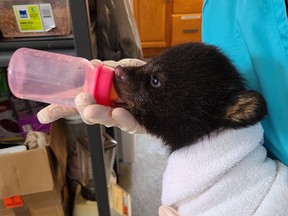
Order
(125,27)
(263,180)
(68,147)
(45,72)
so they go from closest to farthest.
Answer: (263,180) < (45,72) < (125,27) < (68,147)

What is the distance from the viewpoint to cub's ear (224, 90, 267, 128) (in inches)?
21.0

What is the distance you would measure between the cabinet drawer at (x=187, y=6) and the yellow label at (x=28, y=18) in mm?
1899

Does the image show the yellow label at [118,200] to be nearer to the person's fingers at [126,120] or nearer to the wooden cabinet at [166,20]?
the person's fingers at [126,120]

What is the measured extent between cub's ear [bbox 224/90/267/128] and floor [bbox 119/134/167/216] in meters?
0.78

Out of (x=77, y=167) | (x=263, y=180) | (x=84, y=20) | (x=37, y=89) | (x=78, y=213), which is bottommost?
(x=78, y=213)

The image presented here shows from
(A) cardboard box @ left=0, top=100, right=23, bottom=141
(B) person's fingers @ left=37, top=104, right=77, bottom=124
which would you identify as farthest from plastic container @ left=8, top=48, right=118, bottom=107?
(A) cardboard box @ left=0, top=100, right=23, bottom=141

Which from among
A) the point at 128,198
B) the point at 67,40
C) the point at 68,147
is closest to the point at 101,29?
the point at 67,40

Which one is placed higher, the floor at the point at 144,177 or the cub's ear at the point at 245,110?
the cub's ear at the point at 245,110

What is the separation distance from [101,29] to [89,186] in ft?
2.30

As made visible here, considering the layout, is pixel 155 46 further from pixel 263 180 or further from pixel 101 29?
pixel 263 180

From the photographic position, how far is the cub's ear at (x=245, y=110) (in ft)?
1.75

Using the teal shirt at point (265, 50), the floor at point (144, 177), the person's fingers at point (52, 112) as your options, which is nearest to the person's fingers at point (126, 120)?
the person's fingers at point (52, 112)

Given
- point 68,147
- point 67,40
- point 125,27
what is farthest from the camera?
point 68,147

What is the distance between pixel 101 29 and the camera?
3.34 ft
